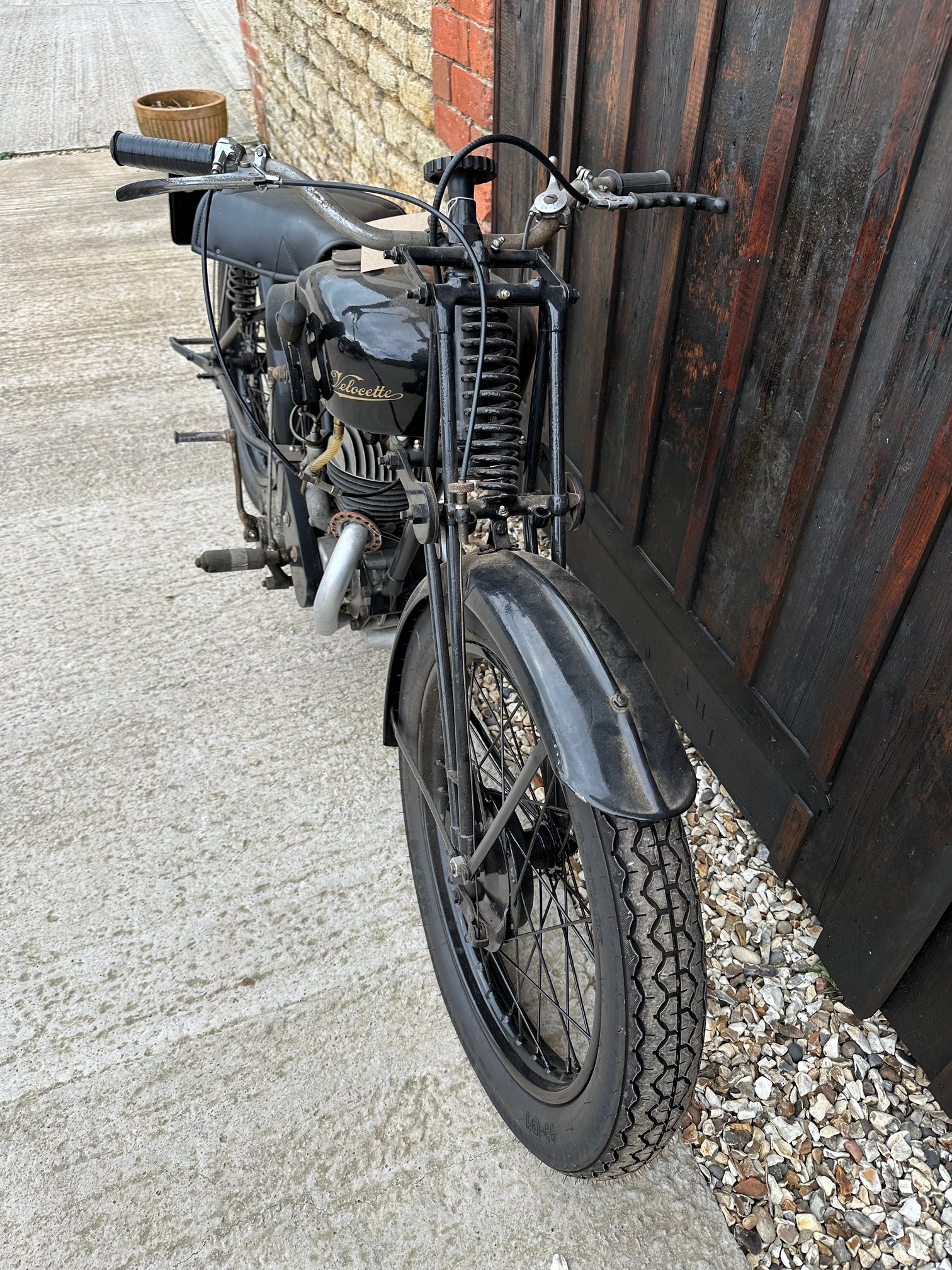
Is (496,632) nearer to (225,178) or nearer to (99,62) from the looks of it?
(225,178)

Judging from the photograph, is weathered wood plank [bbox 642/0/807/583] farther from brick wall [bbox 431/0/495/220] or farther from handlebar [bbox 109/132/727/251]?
brick wall [bbox 431/0/495/220]

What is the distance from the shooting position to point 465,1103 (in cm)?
146

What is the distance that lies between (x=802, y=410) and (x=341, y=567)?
0.92 m

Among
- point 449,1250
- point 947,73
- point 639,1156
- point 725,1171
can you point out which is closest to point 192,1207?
point 449,1250

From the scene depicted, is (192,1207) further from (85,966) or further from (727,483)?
(727,483)

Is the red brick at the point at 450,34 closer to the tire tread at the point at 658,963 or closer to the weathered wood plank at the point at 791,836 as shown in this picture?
the weathered wood plank at the point at 791,836

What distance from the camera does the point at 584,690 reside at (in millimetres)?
1009

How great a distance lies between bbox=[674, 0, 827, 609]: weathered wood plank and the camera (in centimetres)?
134

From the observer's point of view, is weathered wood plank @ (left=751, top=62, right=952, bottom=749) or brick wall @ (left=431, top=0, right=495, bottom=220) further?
brick wall @ (left=431, top=0, right=495, bottom=220)

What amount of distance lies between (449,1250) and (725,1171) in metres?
0.45

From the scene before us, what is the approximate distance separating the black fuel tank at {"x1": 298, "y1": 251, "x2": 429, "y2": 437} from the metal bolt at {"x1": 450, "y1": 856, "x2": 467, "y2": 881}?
0.74 metres

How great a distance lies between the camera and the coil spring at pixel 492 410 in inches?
46.0

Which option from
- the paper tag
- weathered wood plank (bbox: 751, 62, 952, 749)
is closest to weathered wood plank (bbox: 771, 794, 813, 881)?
weathered wood plank (bbox: 751, 62, 952, 749)

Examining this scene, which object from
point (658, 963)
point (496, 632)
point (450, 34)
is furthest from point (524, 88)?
point (658, 963)
